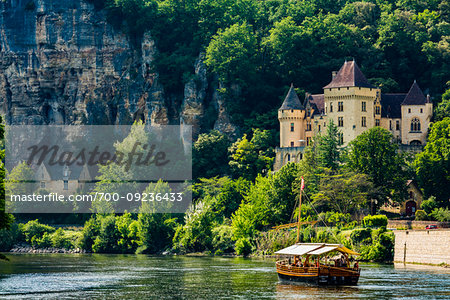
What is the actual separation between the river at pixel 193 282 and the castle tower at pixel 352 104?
32996mm

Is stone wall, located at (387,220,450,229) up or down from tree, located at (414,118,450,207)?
down

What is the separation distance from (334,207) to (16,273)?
38.7 m

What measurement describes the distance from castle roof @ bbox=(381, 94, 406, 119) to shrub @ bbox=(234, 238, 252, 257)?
31006 mm

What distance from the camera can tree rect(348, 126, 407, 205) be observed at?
103875 mm

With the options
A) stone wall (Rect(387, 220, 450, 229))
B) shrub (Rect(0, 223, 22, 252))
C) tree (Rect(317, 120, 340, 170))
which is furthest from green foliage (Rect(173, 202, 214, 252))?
shrub (Rect(0, 223, 22, 252))

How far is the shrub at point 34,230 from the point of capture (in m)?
124

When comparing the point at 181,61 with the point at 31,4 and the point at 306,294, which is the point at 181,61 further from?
the point at 306,294

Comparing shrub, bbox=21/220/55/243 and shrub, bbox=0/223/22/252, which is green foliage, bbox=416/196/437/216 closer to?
shrub, bbox=21/220/55/243

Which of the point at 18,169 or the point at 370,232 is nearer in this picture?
the point at 370,232

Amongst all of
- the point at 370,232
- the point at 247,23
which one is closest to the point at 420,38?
the point at 247,23

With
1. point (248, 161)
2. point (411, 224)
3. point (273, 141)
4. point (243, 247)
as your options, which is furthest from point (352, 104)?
point (243, 247)

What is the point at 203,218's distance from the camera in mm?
106062

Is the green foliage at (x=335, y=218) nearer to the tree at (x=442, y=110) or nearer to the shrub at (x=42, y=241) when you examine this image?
the tree at (x=442, y=110)

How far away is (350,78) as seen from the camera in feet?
387
